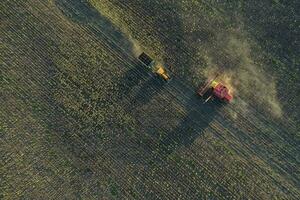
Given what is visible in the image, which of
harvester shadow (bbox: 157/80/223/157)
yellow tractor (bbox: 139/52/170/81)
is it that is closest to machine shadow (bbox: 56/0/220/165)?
harvester shadow (bbox: 157/80/223/157)

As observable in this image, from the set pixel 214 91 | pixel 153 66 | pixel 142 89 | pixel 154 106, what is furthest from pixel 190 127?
pixel 153 66

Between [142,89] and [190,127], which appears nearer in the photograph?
[190,127]

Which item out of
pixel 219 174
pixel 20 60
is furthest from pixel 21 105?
pixel 219 174

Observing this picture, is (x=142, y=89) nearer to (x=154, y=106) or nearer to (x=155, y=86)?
(x=155, y=86)

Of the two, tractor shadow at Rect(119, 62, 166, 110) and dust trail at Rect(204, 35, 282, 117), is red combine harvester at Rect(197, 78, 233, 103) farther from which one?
tractor shadow at Rect(119, 62, 166, 110)

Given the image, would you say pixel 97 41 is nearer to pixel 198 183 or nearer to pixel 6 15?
pixel 6 15

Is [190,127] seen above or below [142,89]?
above
